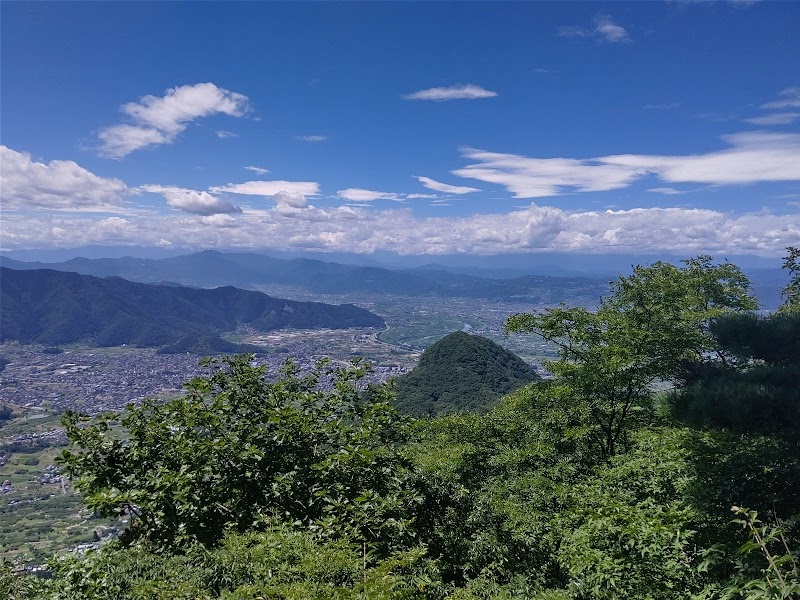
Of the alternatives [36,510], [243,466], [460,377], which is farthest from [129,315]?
[243,466]

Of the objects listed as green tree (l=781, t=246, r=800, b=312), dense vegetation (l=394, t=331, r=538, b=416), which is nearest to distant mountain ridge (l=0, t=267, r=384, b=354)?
dense vegetation (l=394, t=331, r=538, b=416)

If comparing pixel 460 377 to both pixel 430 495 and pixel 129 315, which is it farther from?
pixel 129 315

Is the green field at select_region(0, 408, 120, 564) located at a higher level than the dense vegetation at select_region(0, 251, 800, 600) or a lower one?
lower

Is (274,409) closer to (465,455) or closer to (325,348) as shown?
(465,455)

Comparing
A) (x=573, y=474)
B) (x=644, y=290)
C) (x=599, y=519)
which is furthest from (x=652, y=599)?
(x=644, y=290)

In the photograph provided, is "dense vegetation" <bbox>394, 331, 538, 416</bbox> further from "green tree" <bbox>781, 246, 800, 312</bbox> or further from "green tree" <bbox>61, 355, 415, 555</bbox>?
"green tree" <bbox>61, 355, 415, 555</bbox>

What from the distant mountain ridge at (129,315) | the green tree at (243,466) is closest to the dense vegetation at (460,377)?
the green tree at (243,466)
